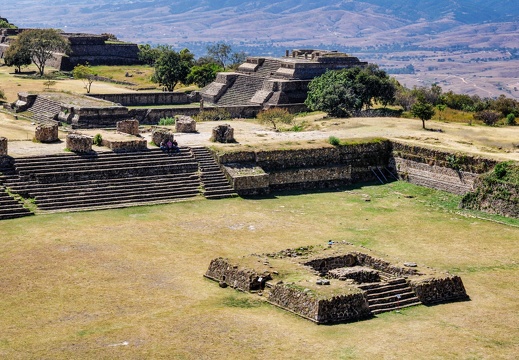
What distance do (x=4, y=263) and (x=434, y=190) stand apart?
22.9m

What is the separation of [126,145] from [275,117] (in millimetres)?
14966

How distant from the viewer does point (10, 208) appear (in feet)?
132

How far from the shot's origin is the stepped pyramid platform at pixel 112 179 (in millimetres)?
42281

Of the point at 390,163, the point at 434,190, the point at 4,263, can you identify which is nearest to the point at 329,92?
the point at 390,163

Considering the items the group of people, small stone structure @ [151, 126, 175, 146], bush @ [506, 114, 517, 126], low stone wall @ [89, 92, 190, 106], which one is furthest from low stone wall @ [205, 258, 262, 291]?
low stone wall @ [89, 92, 190, 106]

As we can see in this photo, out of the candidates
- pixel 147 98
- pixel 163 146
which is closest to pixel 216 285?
pixel 163 146

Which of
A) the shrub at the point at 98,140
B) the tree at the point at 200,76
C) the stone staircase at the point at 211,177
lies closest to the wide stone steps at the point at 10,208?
the shrub at the point at 98,140

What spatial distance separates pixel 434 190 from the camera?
160ft

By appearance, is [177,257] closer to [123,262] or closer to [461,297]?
[123,262]

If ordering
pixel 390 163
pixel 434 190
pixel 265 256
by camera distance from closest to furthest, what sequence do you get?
pixel 265 256, pixel 434 190, pixel 390 163

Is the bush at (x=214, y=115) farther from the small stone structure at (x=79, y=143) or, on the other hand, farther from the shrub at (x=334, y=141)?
the small stone structure at (x=79, y=143)

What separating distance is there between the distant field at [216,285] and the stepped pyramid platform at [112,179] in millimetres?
1125

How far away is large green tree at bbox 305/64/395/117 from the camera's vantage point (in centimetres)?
6228

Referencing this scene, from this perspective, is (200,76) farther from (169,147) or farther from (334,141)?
(169,147)
